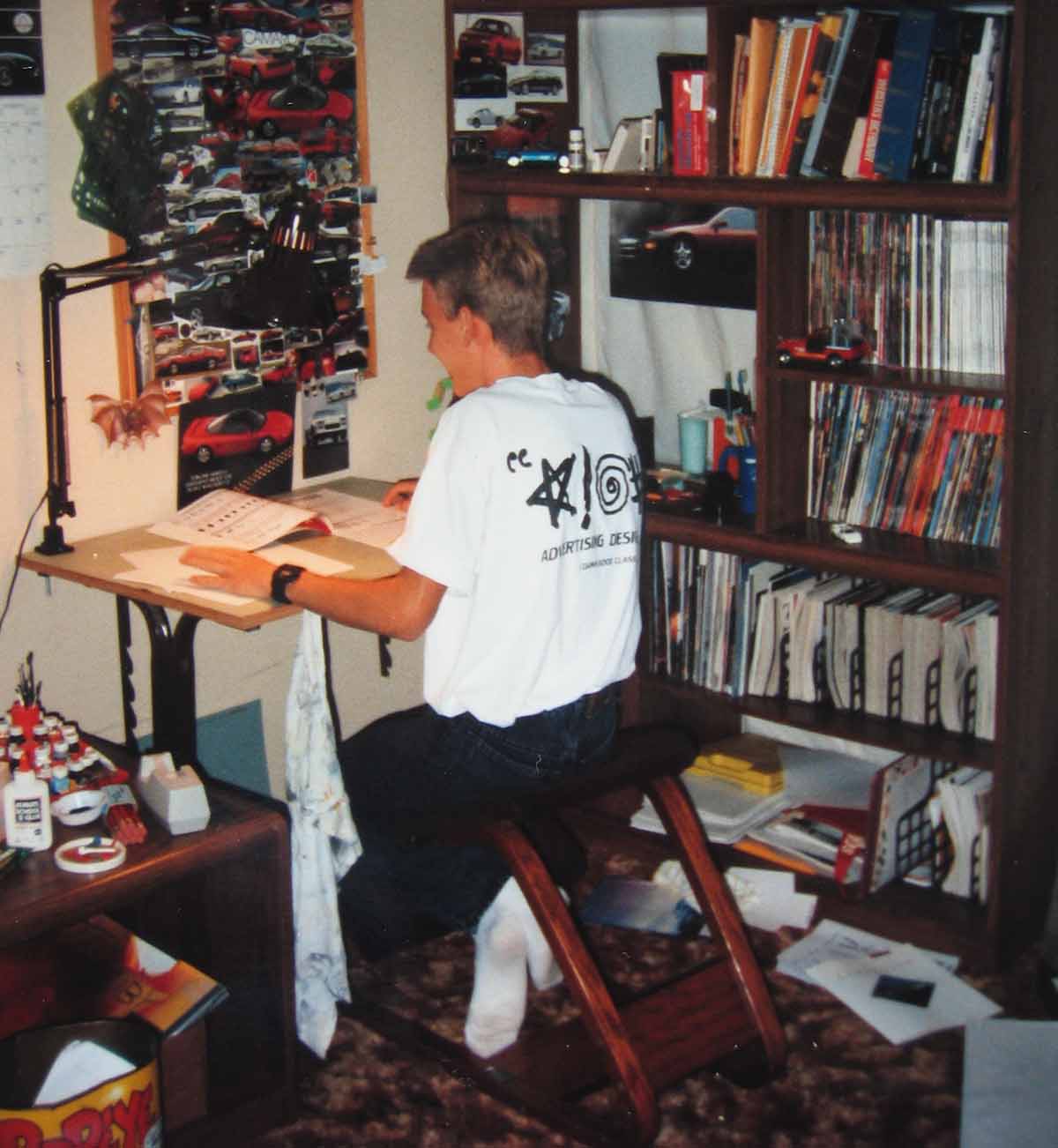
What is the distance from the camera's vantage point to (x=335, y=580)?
2.37m

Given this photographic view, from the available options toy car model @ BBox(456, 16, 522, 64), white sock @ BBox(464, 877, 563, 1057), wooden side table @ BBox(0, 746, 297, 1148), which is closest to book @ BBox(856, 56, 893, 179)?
toy car model @ BBox(456, 16, 522, 64)

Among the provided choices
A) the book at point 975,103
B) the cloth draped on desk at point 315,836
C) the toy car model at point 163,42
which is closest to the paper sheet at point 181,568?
the cloth draped on desk at point 315,836

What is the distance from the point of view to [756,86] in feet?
8.85

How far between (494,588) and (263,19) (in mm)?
1263

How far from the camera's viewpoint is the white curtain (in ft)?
10.3

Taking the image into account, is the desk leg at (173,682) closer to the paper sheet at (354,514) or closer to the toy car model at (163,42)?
the paper sheet at (354,514)

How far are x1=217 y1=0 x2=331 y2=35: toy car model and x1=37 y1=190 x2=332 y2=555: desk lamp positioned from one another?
0.42m

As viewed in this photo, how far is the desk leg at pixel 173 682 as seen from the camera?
250cm

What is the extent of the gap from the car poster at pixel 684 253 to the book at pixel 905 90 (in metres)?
0.42

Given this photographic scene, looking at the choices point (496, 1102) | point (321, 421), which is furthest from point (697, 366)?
point (496, 1102)

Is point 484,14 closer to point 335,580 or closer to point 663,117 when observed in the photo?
point 663,117

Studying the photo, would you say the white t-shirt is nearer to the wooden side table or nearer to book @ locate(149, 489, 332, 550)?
the wooden side table

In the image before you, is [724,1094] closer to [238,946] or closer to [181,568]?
[238,946]

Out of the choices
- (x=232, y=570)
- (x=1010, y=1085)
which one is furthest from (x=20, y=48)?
(x=1010, y=1085)
